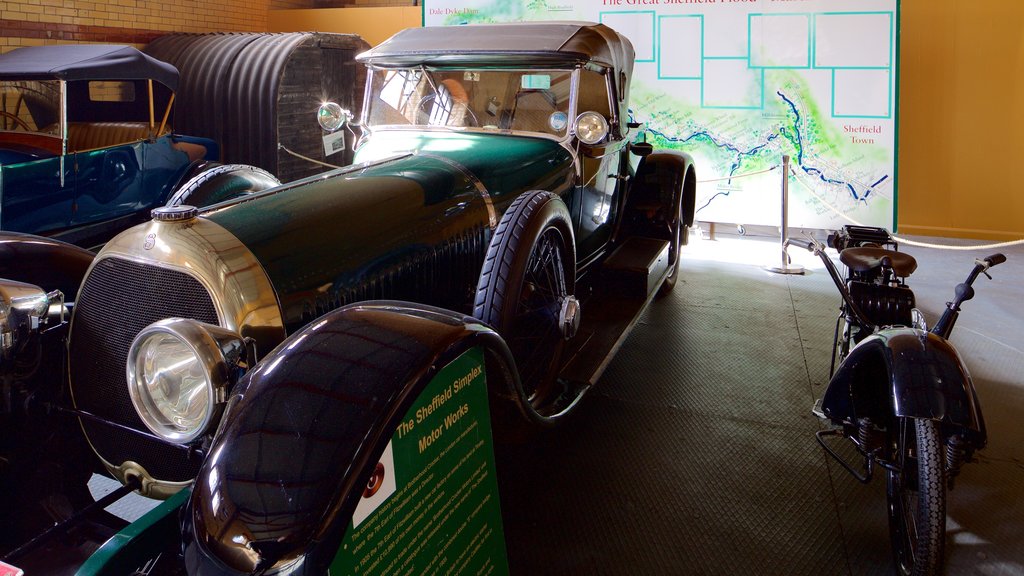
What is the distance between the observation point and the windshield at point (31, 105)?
5.27 m

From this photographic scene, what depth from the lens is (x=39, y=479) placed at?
7.03ft

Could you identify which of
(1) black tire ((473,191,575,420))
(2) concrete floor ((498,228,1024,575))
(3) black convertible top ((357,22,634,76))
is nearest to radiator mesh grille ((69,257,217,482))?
(1) black tire ((473,191,575,420))

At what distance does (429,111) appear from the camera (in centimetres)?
361

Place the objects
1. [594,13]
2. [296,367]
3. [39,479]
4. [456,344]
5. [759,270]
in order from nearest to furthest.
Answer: [296,367]
[456,344]
[39,479]
[759,270]
[594,13]

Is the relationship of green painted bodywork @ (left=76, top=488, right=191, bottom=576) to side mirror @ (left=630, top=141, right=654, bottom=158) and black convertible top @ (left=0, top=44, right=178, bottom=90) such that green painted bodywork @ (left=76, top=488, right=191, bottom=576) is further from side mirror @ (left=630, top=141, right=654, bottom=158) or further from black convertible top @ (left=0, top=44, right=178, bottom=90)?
black convertible top @ (left=0, top=44, right=178, bottom=90)

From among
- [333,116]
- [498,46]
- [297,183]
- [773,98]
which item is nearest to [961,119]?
[773,98]

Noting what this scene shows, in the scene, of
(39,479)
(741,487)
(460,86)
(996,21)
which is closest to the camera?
(39,479)

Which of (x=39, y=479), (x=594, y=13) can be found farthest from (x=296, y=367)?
(x=594, y=13)

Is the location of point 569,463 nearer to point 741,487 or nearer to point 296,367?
point 741,487

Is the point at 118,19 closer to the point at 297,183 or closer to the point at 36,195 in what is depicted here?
the point at 36,195

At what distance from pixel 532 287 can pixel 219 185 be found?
5.74ft

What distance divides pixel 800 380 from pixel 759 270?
234 centimetres

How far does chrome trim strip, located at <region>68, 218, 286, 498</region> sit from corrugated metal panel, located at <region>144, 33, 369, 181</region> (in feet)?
19.2

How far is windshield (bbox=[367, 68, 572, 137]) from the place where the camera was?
3.50m
